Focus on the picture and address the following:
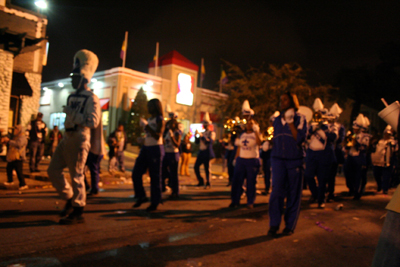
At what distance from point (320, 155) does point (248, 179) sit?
75.8 inches

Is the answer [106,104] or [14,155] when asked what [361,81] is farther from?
[14,155]

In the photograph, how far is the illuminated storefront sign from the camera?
111 feet

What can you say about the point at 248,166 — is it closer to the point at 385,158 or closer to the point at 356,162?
the point at 356,162

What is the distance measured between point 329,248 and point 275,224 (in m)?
0.79

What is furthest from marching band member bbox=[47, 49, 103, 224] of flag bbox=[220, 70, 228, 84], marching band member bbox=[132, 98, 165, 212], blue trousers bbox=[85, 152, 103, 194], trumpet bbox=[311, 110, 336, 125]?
flag bbox=[220, 70, 228, 84]

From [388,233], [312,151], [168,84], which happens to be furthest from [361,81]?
[388,233]

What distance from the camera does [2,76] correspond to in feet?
46.6

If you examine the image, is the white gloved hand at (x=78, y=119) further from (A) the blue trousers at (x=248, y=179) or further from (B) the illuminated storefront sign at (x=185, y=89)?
(B) the illuminated storefront sign at (x=185, y=89)

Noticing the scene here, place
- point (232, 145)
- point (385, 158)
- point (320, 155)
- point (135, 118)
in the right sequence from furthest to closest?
point (135, 118) < point (232, 145) < point (385, 158) < point (320, 155)

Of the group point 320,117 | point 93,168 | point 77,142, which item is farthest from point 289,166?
point 93,168

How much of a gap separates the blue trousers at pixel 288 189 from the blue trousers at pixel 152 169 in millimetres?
2155

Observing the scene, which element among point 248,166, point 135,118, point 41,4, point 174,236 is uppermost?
point 41,4

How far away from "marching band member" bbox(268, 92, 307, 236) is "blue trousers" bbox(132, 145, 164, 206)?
2.16 metres

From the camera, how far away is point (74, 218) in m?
4.89
